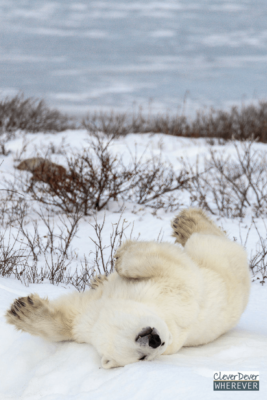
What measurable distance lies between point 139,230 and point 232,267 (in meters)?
3.56

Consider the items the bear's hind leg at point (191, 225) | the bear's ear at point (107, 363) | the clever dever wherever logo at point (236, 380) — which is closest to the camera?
the clever dever wherever logo at point (236, 380)

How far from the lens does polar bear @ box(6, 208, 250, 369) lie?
1.53 metres

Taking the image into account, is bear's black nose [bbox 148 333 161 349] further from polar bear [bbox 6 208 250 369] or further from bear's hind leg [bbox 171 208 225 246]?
bear's hind leg [bbox 171 208 225 246]

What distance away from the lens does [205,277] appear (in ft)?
6.79

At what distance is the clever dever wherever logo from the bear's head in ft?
0.76

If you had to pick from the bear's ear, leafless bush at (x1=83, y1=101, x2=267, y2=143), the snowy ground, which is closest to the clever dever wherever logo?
the snowy ground

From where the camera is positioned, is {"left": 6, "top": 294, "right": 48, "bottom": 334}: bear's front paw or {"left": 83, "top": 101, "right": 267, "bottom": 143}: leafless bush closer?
{"left": 6, "top": 294, "right": 48, "bottom": 334}: bear's front paw

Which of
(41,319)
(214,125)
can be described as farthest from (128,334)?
(214,125)

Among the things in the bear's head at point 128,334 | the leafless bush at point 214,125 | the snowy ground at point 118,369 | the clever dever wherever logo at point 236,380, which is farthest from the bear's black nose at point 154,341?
the leafless bush at point 214,125

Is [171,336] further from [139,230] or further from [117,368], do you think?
[139,230]

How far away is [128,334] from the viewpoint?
1480mm

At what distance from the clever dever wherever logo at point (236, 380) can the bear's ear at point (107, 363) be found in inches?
15.7

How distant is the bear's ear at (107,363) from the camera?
1577 millimetres

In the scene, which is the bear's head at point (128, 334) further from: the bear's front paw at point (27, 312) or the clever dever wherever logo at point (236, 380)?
the bear's front paw at point (27, 312)
